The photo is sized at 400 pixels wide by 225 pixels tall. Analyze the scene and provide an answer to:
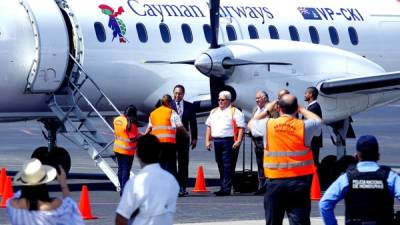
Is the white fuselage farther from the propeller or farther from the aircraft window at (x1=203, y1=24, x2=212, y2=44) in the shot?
the propeller

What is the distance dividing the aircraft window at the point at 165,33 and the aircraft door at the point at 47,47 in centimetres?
258

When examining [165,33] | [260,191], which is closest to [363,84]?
[260,191]

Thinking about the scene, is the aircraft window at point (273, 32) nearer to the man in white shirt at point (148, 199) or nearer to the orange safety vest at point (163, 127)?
the orange safety vest at point (163, 127)

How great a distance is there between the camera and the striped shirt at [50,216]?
8.51 metres

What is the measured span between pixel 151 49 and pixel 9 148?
1226cm

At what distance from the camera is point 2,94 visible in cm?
2117

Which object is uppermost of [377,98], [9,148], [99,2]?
[99,2]

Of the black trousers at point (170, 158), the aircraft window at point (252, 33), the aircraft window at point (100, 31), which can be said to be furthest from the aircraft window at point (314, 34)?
the black trousers at point (170, 158)

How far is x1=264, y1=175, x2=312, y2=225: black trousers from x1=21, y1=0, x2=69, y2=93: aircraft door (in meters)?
9.52

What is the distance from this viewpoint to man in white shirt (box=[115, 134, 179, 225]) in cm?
909

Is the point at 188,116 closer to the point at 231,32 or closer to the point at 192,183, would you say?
the point at 192,183

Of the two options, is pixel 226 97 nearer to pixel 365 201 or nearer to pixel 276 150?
pixel 276 150

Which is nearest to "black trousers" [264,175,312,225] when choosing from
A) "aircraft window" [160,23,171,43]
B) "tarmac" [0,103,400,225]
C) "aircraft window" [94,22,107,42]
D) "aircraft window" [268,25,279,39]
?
"tarmac" [0,103,400,225]

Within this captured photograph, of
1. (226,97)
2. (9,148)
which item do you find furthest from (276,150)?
(9,148)
